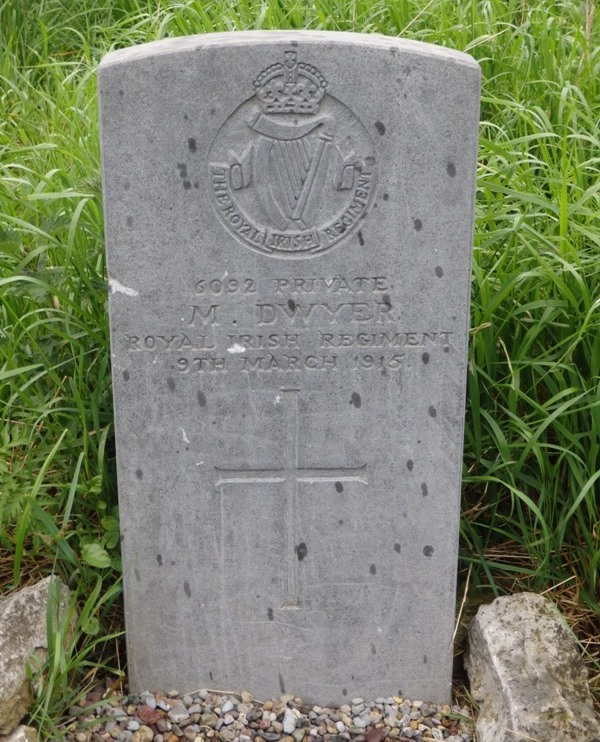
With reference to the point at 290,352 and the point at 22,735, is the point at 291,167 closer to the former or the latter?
the point at 290,352

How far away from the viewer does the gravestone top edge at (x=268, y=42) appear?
2006 mm

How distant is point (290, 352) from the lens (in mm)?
2248

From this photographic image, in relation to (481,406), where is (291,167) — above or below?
above

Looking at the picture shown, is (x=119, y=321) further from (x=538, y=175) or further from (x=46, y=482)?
(x=538, y=175)

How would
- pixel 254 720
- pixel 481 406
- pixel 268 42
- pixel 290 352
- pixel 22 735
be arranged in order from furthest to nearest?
pixel 481 406 → pixel 254 720 → pixel 290 352 → pixel 22 735 → pixel 268 42

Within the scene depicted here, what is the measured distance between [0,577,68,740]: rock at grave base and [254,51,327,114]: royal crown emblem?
124 centimetres

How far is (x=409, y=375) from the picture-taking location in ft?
7.47

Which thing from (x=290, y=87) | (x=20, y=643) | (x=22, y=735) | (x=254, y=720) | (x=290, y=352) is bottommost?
(x=254, y=720)

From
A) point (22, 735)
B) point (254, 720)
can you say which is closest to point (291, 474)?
point (254, 720)

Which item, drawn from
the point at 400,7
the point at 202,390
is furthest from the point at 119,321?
the point at 400,7

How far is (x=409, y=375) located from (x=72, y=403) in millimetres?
995

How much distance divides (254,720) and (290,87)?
1520mm

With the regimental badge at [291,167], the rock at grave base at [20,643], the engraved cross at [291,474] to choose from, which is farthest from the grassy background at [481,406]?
the regimental badge at [291,167]

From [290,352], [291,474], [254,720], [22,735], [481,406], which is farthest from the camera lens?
[481,406]
